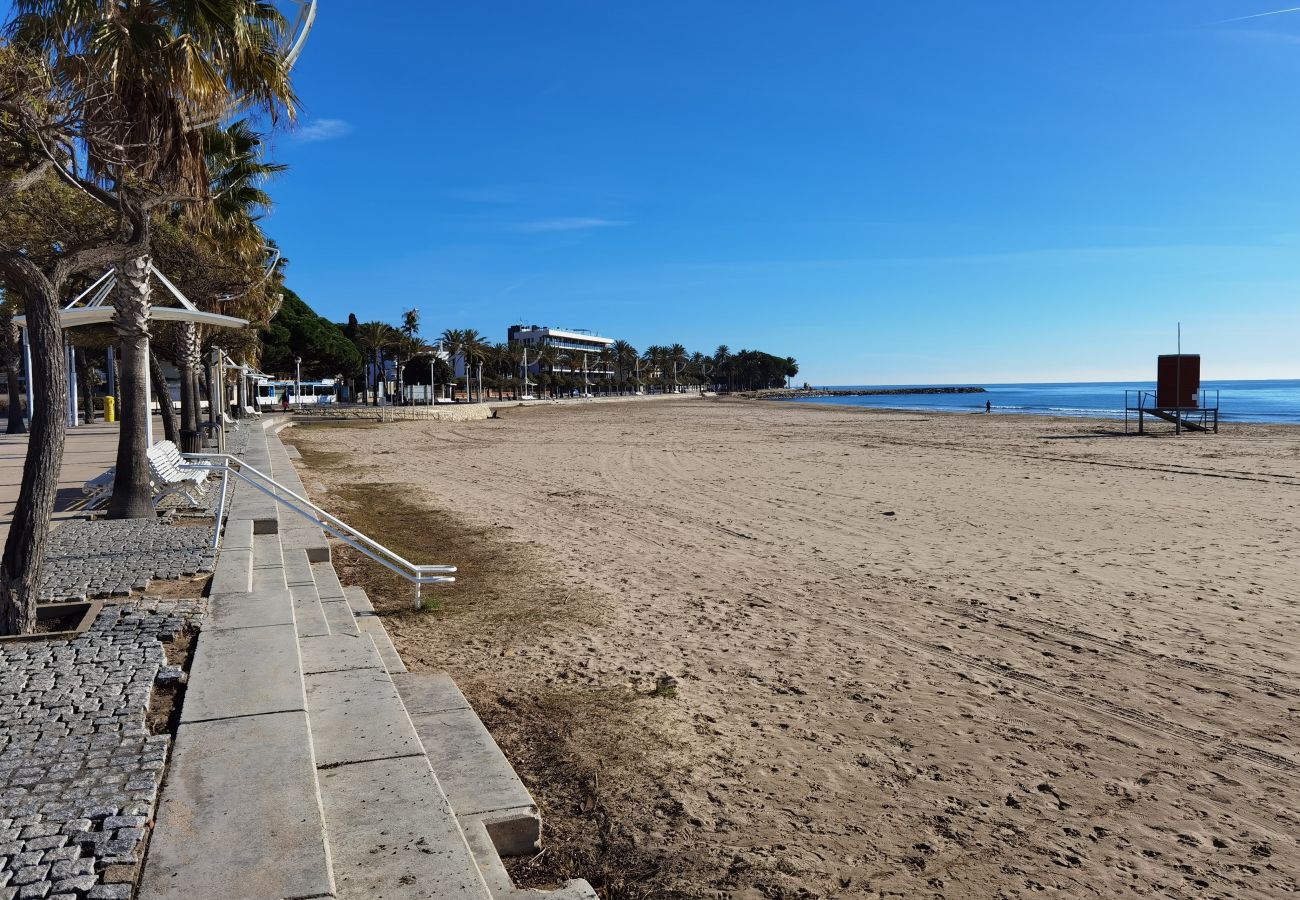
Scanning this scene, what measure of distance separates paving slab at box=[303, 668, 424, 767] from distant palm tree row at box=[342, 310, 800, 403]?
6133 centimetres

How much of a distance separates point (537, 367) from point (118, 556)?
408 feet

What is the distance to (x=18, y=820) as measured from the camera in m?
2.71

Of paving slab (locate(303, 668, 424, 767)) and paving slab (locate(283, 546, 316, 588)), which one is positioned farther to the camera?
paving slab (locate(283, 546, 316, 588))

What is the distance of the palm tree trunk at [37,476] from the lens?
475cm

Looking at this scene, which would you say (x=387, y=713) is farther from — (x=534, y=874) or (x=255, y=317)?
(x=255, y=317)

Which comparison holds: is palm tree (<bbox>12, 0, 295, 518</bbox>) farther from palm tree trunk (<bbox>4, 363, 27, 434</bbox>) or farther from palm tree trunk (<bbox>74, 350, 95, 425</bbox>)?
palm tree trunk (<bbox>74, 350, 95, 425</bbox>)

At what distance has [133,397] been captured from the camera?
350 inches

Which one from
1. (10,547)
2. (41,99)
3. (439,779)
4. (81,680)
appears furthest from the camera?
(41,99)

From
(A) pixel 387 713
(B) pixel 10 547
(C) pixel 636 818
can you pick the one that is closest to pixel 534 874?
(C) pixel 636 818

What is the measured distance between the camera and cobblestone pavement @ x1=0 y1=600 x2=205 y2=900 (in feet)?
8.00

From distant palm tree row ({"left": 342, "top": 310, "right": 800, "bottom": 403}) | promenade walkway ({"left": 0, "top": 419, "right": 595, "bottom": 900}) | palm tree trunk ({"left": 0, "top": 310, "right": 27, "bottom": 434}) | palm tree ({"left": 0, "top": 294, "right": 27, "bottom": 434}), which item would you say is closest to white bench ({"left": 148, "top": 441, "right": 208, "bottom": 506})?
promenade walkway ({"left": 0, "top": 419, "right": 595, "bottom": 900})

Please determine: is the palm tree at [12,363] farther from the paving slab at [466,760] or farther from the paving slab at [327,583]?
the paving slab at [466,760]

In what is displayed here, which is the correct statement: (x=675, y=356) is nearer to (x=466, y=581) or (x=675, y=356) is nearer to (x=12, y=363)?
(x=12, y=363)

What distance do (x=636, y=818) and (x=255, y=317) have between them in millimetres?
27726
